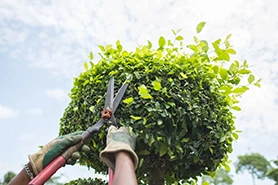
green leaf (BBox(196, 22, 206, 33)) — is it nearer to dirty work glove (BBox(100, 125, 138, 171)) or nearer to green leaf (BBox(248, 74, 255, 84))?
green leaf (BBox(248, 74, 255, 84))

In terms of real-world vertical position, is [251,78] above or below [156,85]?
above

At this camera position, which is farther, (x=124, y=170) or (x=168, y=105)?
(x=168, y=105)

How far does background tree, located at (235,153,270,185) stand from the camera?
38500mm

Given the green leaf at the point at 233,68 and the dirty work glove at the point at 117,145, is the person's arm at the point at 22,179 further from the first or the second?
the green leaf at the point at 233,68

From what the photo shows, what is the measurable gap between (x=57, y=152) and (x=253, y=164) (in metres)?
40.5

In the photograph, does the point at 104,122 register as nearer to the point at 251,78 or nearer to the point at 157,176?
the point at 157,176

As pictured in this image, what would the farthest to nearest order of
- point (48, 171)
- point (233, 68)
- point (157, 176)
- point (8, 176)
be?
point (8, 176) → point (233, 68) → point (157, 176) → point (48, 171)

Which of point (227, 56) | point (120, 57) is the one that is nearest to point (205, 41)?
point (227, 56)

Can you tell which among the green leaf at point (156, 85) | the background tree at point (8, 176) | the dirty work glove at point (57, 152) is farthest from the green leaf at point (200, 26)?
the background tree at point (8, 176)

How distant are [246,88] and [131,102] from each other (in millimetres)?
1060

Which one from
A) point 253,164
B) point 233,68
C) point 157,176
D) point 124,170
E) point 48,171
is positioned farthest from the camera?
point 253,164

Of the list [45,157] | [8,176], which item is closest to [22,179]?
[45,157]

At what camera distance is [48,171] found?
91.9 inches

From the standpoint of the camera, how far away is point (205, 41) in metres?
2.88
